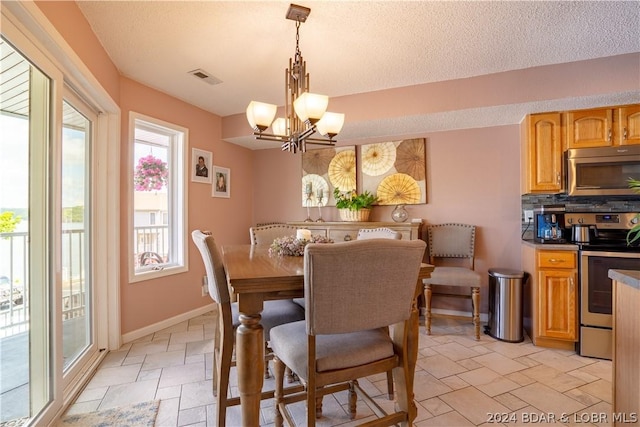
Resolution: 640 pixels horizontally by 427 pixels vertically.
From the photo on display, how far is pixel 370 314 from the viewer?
3.95 ft

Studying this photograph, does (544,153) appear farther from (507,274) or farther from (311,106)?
(311,106)

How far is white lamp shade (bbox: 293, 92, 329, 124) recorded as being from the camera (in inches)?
68.3

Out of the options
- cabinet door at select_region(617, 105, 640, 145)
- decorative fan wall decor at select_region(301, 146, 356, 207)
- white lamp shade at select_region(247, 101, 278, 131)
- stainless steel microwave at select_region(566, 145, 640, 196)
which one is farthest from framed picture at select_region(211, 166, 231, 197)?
cabinet door at select_region(617, 105, 640, 145)

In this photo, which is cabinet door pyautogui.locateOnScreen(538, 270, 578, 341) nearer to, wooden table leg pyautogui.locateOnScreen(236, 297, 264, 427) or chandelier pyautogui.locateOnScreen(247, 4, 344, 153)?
chandelier pyautogui.locateOnScreen(247, 4, 344, 153)

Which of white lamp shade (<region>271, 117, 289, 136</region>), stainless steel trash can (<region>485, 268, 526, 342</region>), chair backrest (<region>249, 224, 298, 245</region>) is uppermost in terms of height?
white lamp shade (<region>271, 117, 289, 136</region>)

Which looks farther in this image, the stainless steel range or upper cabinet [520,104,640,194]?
upper cabinet [520,104,640,194]

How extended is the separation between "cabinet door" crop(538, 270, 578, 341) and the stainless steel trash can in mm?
168

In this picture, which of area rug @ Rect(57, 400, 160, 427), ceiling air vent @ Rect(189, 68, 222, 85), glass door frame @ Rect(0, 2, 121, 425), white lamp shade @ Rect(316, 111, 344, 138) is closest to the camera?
glass door frame @ Rect(0, 2, 121, 425)

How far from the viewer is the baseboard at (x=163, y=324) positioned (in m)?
2.76

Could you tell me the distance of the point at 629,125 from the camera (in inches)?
102

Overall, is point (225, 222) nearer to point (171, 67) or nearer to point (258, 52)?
point (171, 67)

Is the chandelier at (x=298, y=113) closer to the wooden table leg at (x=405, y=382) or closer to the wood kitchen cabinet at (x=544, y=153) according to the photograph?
the wooden table leg at (x=405, y=382)

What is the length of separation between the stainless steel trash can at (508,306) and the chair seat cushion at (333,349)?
2021 mm

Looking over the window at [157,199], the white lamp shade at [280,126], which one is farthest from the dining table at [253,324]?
the window at [157,199]
